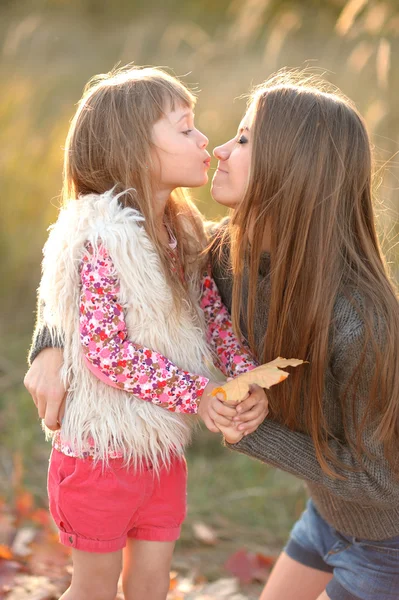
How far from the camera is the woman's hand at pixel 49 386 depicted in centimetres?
154

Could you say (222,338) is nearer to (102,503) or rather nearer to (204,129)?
(102,503)

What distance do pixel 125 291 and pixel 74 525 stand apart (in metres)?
0.52

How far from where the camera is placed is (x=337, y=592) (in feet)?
5.54

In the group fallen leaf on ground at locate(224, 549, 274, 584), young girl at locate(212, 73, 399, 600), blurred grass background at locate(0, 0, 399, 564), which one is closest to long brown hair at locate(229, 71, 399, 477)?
young girl at locate(212, 73, 399, 600)

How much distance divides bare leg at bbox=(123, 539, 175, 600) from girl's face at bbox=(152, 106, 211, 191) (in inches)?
32.3

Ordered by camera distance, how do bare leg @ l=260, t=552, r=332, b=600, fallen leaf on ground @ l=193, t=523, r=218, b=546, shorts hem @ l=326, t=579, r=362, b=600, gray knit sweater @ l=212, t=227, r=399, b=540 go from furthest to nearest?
fallen leaf on ground @ l=193, t=523, r=218, b=546 < bare leg @ l=260, t=552, r=332, b=600 < shorts hem @ l=326, t=579, r=362, b=600 < gray knit sweater @ l=212, t=227, r=399, b=540

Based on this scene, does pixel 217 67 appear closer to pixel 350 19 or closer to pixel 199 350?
pixel 350 19

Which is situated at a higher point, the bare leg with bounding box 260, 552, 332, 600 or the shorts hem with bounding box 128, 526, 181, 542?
the shorts hem with bounding box 128, 526, 181, 542

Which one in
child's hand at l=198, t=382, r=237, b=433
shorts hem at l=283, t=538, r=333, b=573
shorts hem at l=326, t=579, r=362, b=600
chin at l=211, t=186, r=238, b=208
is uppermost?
chin at l=211, t=186, r=238, b=208

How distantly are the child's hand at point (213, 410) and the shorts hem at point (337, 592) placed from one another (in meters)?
0.55

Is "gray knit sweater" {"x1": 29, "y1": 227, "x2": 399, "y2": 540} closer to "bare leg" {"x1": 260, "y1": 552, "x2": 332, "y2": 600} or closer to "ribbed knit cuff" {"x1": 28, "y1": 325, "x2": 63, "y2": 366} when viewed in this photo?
"ribbed knit cuff" {"x1": 28, "y1": 325, "x2": 63, "y2": 366}

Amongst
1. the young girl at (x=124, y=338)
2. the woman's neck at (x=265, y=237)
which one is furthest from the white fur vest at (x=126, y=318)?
the woman's neck at (x=265, y=237)

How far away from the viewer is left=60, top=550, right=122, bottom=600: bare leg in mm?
1557

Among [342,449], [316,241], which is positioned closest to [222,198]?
[316,241]
